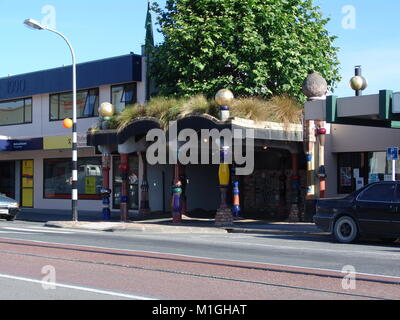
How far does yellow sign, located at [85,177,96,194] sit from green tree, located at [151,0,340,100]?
6512 mm

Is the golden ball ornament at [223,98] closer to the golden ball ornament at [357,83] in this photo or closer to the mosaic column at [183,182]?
the golden ball ornament at [357,83]

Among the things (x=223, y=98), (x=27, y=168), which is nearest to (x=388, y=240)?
(x=223, y=98)

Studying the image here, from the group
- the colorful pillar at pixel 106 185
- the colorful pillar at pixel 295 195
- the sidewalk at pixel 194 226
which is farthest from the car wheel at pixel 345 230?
the colorful pillar at pixel 106 185

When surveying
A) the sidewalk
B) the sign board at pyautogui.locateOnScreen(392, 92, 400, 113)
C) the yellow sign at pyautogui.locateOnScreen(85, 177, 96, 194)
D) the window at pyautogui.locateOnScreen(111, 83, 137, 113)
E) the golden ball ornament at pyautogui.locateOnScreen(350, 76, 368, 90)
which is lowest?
the sidewalk

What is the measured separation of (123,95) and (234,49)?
627 cm

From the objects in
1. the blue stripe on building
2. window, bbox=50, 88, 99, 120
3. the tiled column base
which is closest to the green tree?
the blue stripe on building

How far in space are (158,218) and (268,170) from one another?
5442 mm

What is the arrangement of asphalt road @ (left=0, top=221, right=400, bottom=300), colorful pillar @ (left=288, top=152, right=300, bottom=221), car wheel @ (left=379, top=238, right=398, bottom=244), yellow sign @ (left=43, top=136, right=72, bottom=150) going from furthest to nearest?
yellow sign @ (left=43, top=136, right=72, bottom=150) → colorful pillar @ (left=288, top=152, right=300, bottom=221) → car wheel @ (left=379, top=238, right=398, bottom=244) → asphalt road @ (left=0, top=221, right=400, bottom=300)

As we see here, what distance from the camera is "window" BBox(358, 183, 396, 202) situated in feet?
50.9

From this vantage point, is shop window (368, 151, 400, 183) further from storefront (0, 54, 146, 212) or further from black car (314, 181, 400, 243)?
storefront (0, 54, 146, 212)

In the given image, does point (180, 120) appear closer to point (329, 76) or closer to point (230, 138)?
point (230, 138)

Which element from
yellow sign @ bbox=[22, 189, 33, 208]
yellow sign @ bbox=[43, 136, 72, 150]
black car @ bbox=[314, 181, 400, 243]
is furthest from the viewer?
yellow sign @ bbox=[22, 189, 33, 208]

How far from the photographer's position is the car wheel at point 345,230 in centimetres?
1605
